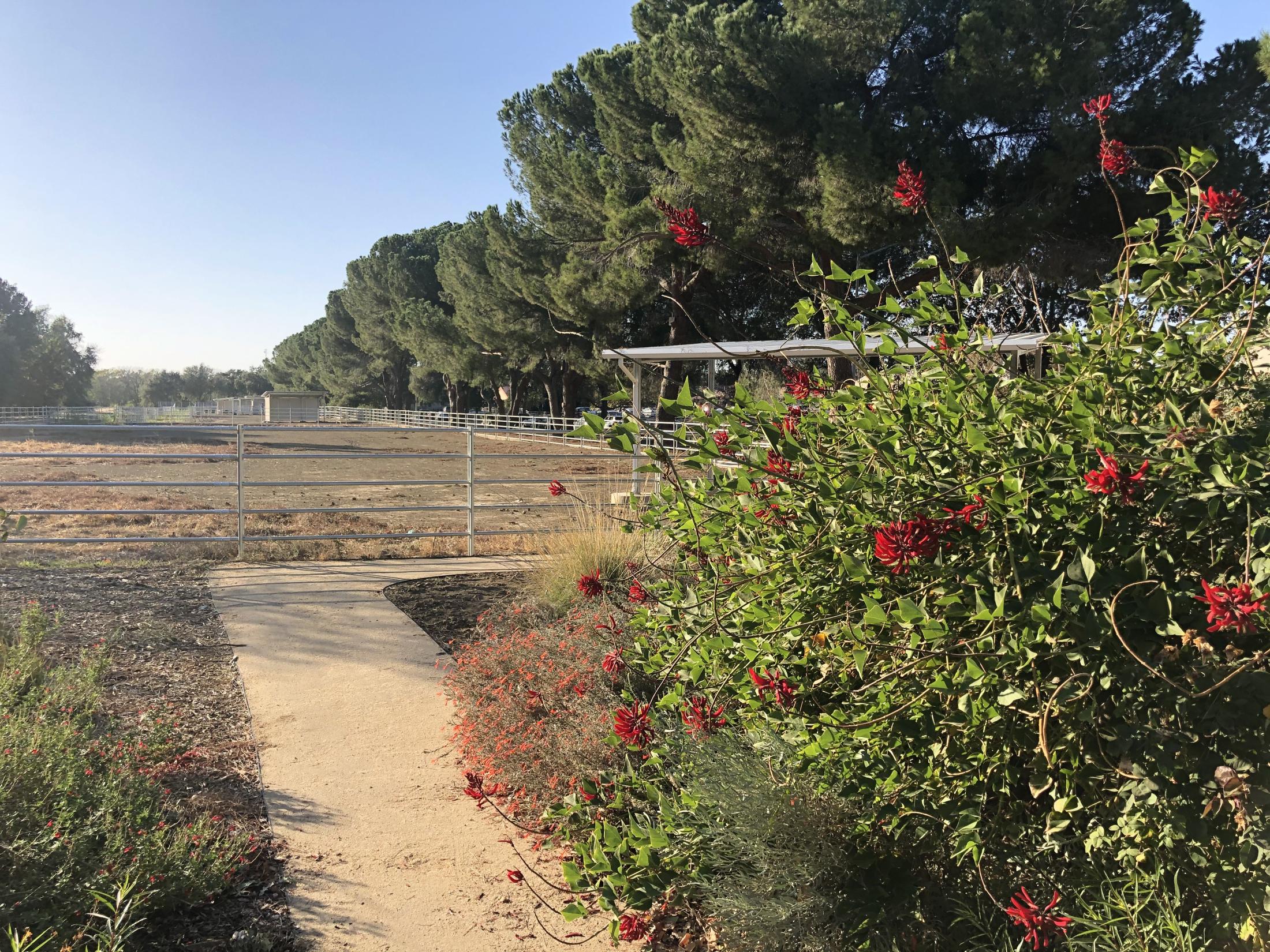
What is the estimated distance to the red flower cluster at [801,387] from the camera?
2.90m

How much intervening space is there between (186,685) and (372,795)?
1.95 m

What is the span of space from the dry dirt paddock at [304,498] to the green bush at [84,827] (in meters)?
1.78

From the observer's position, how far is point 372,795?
3869mm

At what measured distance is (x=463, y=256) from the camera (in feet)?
127

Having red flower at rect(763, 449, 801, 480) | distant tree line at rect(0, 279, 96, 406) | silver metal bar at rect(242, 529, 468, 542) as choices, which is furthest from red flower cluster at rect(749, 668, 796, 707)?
distant tree line at rect(0, 279, 96, 406)

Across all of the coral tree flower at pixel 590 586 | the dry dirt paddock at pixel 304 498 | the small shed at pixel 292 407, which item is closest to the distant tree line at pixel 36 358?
the small shed at pixel 292 407

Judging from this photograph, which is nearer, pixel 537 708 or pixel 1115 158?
pixel 1115 158

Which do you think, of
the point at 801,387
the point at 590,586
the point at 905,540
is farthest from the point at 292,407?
the point at 905,540

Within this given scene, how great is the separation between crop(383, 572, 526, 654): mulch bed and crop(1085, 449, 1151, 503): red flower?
484cm

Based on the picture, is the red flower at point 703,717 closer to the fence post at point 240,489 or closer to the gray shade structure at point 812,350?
the gray shade structure at point 812,350

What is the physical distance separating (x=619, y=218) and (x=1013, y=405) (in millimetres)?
19005

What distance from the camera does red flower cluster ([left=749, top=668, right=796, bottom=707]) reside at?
87.3 inches

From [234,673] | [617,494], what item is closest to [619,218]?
[617,494]

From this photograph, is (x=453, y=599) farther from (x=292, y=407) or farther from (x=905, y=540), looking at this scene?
(x=292, y=407)
